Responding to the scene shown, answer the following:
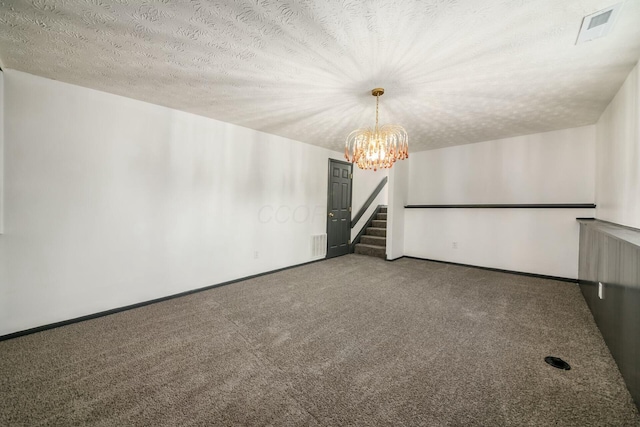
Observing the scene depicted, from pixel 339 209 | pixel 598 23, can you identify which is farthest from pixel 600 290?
pixel 339 209

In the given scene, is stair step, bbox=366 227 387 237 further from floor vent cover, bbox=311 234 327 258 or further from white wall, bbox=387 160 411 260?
floor vent cover, bbox=311 234 327 258

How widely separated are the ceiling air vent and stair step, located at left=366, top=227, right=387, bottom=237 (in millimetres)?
4445

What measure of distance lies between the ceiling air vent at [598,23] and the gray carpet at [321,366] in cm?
230

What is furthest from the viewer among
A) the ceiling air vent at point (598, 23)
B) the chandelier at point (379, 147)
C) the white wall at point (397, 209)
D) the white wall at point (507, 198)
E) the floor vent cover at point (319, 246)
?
the white wall at point (397, 209)

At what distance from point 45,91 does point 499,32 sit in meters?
3.86

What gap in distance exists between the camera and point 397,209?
5145 mm

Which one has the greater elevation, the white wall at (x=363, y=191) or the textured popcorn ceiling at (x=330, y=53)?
the textured popcorn ceiling at (x=330, y=53)

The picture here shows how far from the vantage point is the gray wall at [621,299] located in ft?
4.46

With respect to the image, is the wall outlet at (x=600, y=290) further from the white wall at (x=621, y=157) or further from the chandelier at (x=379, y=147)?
the chandelier at (x=379, y=147)

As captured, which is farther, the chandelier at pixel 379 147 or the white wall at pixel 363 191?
the white wall at pixel 363 191

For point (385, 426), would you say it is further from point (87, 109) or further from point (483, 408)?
point (87, 109)

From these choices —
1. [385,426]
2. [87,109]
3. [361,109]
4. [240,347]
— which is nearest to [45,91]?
[87,109]

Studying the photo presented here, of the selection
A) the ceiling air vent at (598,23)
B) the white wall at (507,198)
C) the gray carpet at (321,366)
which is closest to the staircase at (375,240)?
the white wall at (507,198)

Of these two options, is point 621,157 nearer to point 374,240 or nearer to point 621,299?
point 621,299
